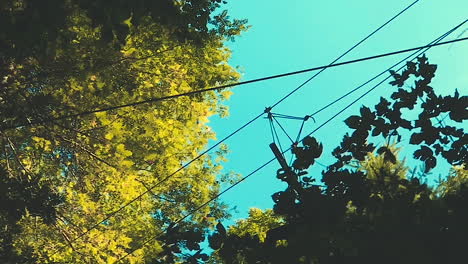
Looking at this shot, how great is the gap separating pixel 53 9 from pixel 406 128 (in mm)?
2826

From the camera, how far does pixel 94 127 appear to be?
6.50 meters

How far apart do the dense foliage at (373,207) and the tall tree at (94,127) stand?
1.92 meters

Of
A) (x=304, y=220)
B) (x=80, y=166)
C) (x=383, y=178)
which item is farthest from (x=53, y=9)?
(x=80, y=166)

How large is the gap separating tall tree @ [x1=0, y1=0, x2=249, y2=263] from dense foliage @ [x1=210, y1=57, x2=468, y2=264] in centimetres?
192

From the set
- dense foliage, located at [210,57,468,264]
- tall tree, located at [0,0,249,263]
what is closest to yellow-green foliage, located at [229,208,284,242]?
tall tree, located at [0,0,249,263]

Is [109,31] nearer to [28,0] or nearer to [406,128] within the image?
[28,0]

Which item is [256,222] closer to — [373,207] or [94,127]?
[94,127]

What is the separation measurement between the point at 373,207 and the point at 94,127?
539cm

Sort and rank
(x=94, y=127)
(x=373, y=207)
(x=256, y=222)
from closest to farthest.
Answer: (x=373, y=207) → (x=94, y=127) → (x=256, y=222)

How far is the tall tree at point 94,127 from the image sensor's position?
5.43 m

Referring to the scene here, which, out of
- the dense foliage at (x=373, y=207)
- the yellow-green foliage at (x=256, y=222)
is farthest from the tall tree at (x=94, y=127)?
the yellow-green foliage at (x=256, y=222)

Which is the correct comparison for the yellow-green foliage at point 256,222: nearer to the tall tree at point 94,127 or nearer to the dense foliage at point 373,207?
the tall tree at point 94,127

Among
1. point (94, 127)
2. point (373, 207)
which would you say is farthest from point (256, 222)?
point (373, 207)

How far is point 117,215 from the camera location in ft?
26.6
